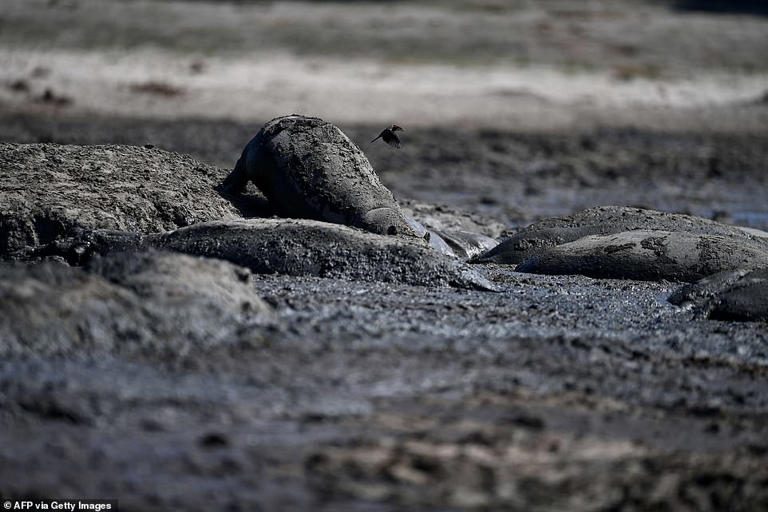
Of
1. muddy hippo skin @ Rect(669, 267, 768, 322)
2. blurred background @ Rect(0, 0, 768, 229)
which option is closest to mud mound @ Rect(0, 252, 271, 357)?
muddy hippo skin @ Rect(669, 267, 768, 322)

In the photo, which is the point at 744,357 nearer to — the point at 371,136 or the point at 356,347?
the point at 356,347

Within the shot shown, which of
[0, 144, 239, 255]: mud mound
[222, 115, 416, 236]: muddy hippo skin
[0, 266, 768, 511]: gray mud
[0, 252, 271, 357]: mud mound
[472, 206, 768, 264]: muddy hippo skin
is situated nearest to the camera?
[0, 266, 768, 511]: gray mud

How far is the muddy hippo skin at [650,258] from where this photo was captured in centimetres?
779

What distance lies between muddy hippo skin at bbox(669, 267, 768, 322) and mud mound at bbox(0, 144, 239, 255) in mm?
2923

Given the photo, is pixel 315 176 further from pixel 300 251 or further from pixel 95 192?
pixel 95 192

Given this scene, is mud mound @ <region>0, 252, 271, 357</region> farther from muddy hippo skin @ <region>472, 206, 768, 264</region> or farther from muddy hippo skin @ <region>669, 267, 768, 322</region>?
muddy hippo skin @ <region>472, 206, 768, 264</region>

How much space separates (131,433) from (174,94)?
1381cm

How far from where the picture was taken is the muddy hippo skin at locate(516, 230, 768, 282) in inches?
307

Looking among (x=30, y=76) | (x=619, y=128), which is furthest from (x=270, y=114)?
(x=619, y=128)

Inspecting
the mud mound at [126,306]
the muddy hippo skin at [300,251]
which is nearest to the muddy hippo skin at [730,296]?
the muddy hippo skin at [300,251]

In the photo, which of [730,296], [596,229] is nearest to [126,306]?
[730,296]

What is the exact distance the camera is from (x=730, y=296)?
21.9 ft

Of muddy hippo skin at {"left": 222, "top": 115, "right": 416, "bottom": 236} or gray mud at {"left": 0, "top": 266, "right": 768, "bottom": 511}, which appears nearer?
gray mud at {"left": 0, "top": 266, "right": 768, "bottom": 511}

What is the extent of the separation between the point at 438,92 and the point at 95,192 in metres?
11.0
